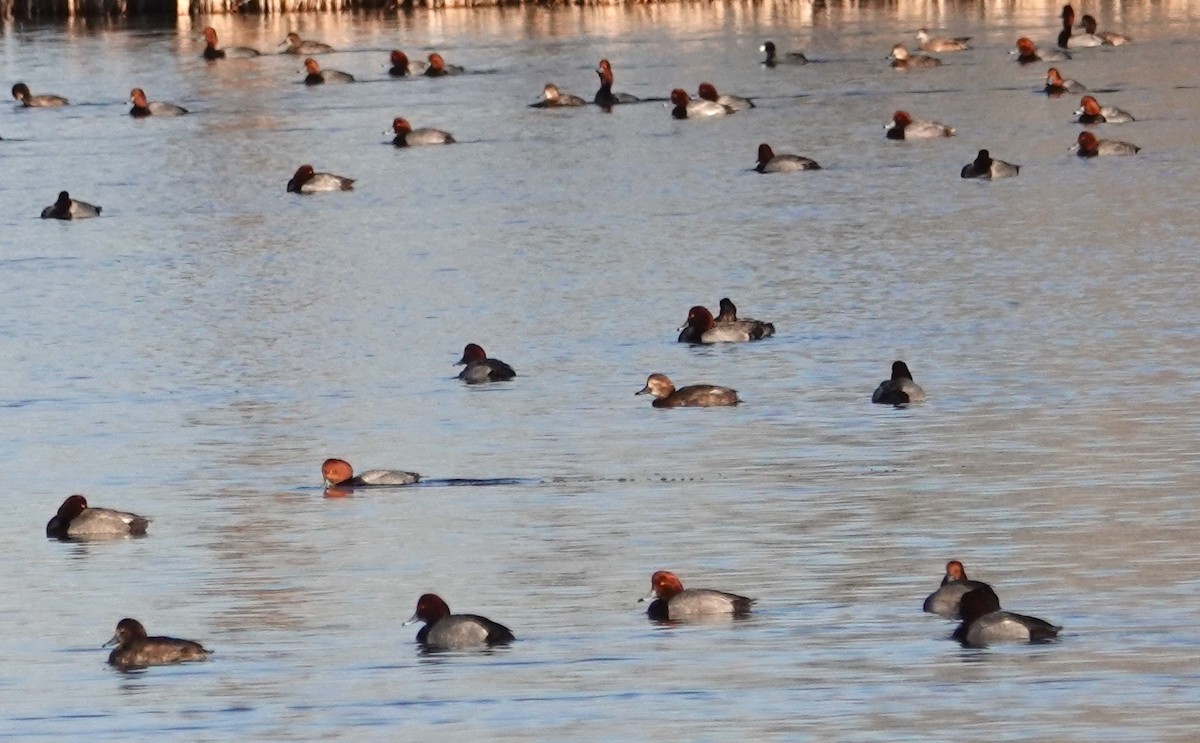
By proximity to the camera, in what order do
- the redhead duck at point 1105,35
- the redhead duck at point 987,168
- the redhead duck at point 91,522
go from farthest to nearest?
the redhead duck at point 1105,35, the redhead duck at point 987,168, the redhead duck at point 91,522

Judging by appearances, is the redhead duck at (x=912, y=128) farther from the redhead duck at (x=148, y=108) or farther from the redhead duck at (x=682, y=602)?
the redhead duck at (x=682, y=602)

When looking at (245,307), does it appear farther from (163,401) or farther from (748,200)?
(748,200)

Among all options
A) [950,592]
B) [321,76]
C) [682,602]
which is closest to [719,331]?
[682,602]

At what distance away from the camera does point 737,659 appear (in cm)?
1566

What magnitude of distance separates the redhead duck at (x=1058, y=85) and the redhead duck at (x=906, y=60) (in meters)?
5.73

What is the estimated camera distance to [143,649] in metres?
15.7

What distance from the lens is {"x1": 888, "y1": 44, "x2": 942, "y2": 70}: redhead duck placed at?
55.9m

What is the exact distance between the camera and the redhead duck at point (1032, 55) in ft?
183

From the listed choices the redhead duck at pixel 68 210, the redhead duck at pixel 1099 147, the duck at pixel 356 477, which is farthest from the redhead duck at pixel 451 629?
the redhead duck at pixel 1099 147

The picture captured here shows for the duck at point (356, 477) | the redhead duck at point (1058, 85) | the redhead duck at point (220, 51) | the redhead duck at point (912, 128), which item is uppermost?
the redhead duck at point (220, 51)

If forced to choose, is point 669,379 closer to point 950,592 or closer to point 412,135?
point 950,592

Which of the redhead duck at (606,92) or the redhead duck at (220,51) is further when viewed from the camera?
the redhead duck at (220,51)

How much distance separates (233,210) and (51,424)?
16.5 m

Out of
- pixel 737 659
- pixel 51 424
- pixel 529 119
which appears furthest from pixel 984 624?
pixel 529 119
